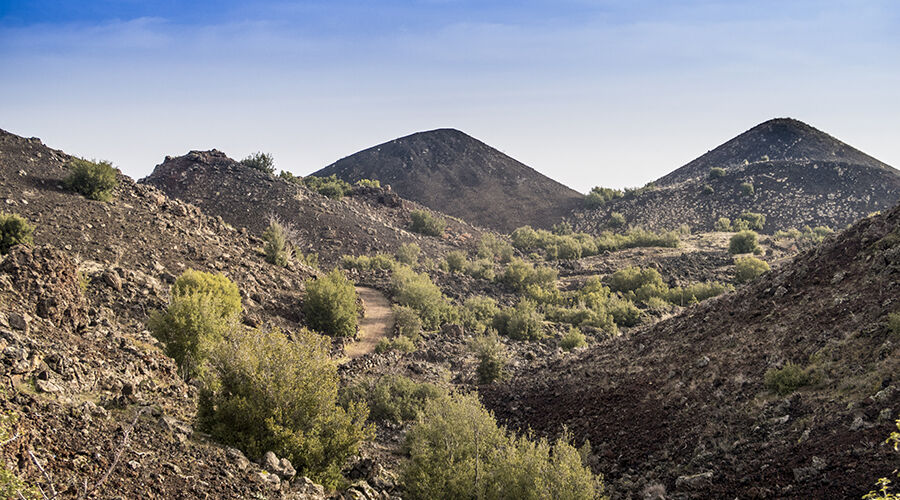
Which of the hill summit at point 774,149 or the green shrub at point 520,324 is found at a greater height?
the hill summit at point 774,149

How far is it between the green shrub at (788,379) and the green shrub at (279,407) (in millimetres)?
8667

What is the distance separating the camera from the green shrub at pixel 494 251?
5047cm

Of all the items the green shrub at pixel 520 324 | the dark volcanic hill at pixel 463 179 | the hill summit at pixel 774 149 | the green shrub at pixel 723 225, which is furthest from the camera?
the hill summit at pixel 774 149

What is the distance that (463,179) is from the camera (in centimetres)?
9562

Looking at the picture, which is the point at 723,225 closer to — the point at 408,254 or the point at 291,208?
the point at 408,254

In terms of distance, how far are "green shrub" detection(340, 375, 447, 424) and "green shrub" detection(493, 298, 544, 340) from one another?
9.77 metres

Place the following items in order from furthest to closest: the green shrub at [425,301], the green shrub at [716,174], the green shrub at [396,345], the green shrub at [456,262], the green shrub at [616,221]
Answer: the green shrub at [716,174]
the green shrub at [616,221]
the green shrub at [456,262]
the green shrub at [425,301]
the green shrub at [396,345]

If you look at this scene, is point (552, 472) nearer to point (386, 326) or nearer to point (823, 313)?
point (823, 313)

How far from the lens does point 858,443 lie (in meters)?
10.3

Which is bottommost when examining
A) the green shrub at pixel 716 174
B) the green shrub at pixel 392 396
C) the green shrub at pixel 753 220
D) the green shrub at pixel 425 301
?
the green shrub at pixel 392 396

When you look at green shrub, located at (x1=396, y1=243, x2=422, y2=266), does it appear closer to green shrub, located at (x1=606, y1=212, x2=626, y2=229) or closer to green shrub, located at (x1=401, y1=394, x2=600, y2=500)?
green shrub, located at (x1=401, y1=394, x2=600, y2=500)

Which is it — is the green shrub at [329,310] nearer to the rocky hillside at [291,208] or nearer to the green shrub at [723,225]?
the rocky hillside at [291,208]

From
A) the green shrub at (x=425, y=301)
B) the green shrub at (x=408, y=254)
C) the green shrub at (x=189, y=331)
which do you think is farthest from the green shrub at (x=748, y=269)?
the green shrub at (x=189, y=331)

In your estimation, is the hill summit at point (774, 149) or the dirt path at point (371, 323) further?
the hill summit at point (774, 149)
